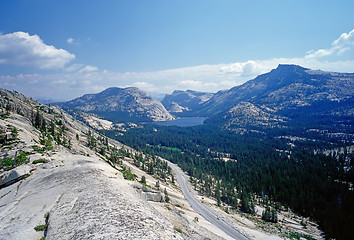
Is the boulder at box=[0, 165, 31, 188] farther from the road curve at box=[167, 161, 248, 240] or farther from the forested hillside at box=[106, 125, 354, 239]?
the forested hillside at box=[106, 125, 354, 239]

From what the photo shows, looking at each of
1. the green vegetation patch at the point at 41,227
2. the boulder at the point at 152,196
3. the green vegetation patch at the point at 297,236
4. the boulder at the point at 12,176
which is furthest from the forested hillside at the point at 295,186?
the green vegetation patch at the point at 41,227

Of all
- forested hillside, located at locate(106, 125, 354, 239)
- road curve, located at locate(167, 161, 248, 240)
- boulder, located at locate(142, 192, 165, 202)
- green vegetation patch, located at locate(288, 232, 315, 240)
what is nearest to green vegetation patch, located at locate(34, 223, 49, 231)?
boulder, located at locate(142, 192, 165, 202)

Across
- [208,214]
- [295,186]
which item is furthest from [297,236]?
[295,186]

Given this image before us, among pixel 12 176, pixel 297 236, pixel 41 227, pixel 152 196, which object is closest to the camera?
pixel 41 227

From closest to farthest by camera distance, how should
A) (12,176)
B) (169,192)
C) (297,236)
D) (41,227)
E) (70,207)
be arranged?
1. (41,227)
2. (70,207)
3. (12,176)
4. (297,236)
5. (169,192)

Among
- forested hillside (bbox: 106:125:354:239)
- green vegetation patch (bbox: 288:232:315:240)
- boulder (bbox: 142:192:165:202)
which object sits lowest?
forested hillside (bbox: 106:125:354:239)

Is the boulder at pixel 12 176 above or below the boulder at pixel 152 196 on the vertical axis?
above

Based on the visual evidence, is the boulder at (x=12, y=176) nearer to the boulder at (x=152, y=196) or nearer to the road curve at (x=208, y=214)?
the boulder at (x=152, y=196)

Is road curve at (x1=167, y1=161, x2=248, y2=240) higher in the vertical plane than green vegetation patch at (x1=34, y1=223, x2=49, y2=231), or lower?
lower

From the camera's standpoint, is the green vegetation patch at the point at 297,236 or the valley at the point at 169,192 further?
the green vegetation patch at the point at 297,236

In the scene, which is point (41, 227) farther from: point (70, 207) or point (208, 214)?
point (208, 214)

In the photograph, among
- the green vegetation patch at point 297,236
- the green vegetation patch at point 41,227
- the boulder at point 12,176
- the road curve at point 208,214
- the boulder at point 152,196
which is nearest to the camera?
the green vegetation patch at point 41,227

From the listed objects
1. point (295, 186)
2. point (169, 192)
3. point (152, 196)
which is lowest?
point (295, 186)

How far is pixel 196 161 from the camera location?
179 m
